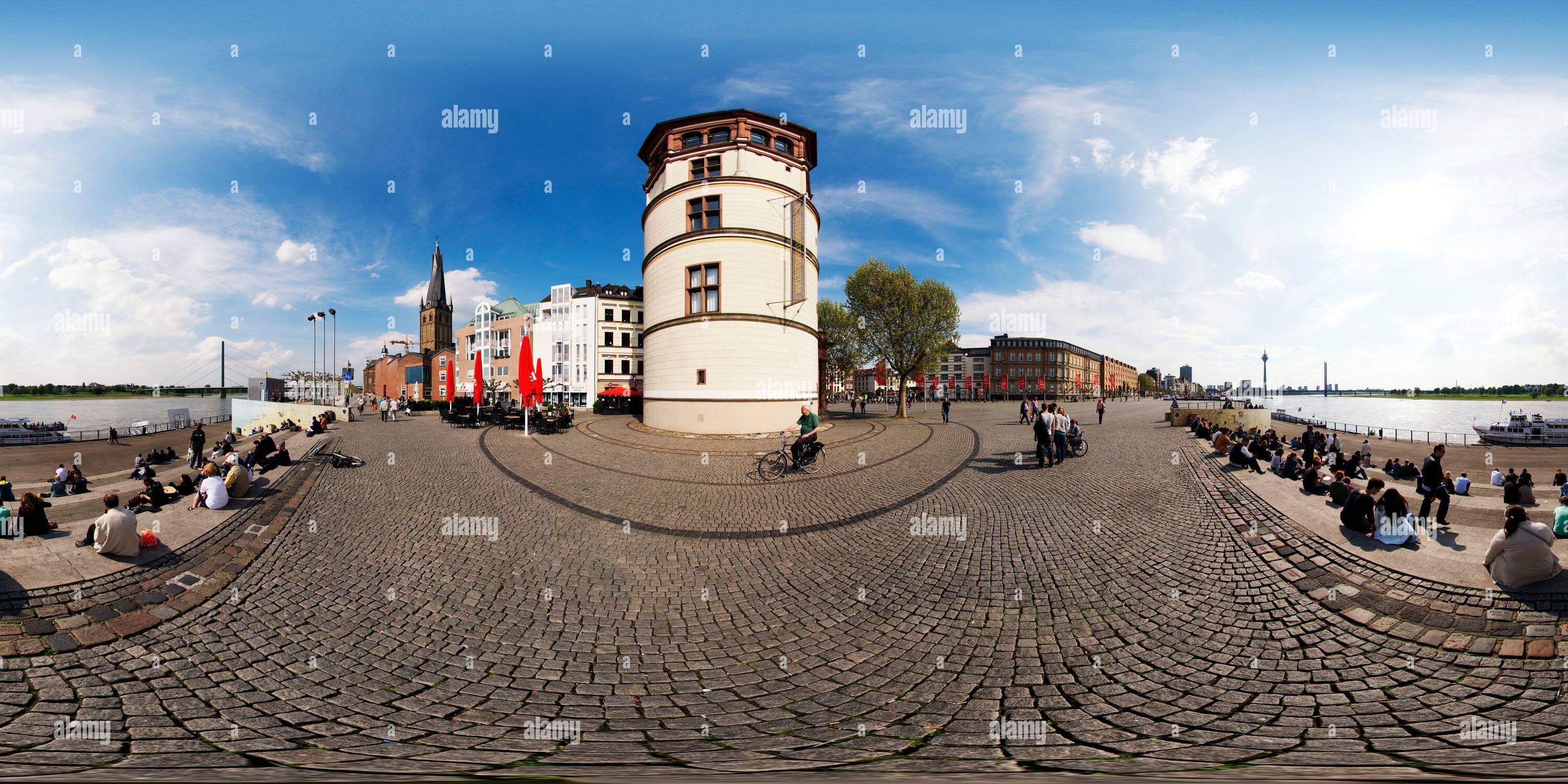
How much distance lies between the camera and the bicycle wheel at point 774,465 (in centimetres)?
1248

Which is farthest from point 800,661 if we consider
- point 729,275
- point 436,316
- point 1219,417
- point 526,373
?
point 436,316

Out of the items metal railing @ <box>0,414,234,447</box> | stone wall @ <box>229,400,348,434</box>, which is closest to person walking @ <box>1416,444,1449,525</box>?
stone wall @ <box>229,400,348,434</box>

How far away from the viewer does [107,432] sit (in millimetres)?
42750

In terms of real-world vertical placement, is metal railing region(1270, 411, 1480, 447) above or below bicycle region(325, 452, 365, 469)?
below

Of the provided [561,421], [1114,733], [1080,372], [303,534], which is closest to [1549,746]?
[1114,733]

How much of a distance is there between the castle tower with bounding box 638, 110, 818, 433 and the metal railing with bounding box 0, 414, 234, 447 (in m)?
38.3

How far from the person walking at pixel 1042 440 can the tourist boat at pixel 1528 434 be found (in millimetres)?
49457

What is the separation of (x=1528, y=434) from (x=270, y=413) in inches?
3592

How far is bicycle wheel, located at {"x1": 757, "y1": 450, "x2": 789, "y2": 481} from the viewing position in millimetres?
12477

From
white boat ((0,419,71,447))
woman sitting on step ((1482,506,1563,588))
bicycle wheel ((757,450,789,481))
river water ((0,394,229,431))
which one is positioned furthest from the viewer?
river water ((0,394,229,431))

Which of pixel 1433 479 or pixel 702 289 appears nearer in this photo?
pixel 1433 479

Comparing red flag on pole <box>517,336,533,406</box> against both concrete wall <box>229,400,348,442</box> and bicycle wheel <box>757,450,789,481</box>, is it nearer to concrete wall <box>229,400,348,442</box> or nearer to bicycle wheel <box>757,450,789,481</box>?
bicycle wheel <box>757,450,789,481</box>

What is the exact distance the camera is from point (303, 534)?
8.16 m

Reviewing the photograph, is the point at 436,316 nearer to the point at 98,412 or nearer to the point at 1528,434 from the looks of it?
the point at 98,412
